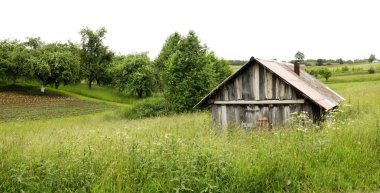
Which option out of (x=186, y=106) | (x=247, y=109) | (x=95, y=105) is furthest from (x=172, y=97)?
(x=247, y=109)

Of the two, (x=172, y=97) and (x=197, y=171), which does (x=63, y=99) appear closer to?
(x=172, y=97)

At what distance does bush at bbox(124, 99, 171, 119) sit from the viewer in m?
36.9

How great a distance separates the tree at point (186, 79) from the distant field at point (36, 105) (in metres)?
12.9

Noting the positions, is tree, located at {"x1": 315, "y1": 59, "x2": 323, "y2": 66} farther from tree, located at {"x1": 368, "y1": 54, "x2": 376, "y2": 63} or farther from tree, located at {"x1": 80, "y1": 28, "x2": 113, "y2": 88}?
tree, located at {"x1": 80, "y1": 28, "x2": 113, "y2": 88}

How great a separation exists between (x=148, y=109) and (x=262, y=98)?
2562cm

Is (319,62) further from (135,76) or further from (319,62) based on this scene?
(135,76)

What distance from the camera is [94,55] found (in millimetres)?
68875

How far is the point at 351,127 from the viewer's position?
7941 millimetres

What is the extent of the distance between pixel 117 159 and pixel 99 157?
435 mm

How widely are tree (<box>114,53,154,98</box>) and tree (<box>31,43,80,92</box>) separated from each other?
27.8 feet

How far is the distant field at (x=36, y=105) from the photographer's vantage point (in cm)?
3597

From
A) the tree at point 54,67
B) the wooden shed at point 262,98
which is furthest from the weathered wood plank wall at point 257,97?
the tree at point 54,67

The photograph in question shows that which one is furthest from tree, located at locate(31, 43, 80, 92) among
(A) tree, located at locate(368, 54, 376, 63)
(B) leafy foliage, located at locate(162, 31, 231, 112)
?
(A) tree, located at locate(368, 54, 376, 63)

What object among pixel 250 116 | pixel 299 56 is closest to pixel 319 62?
pixel 299 56
